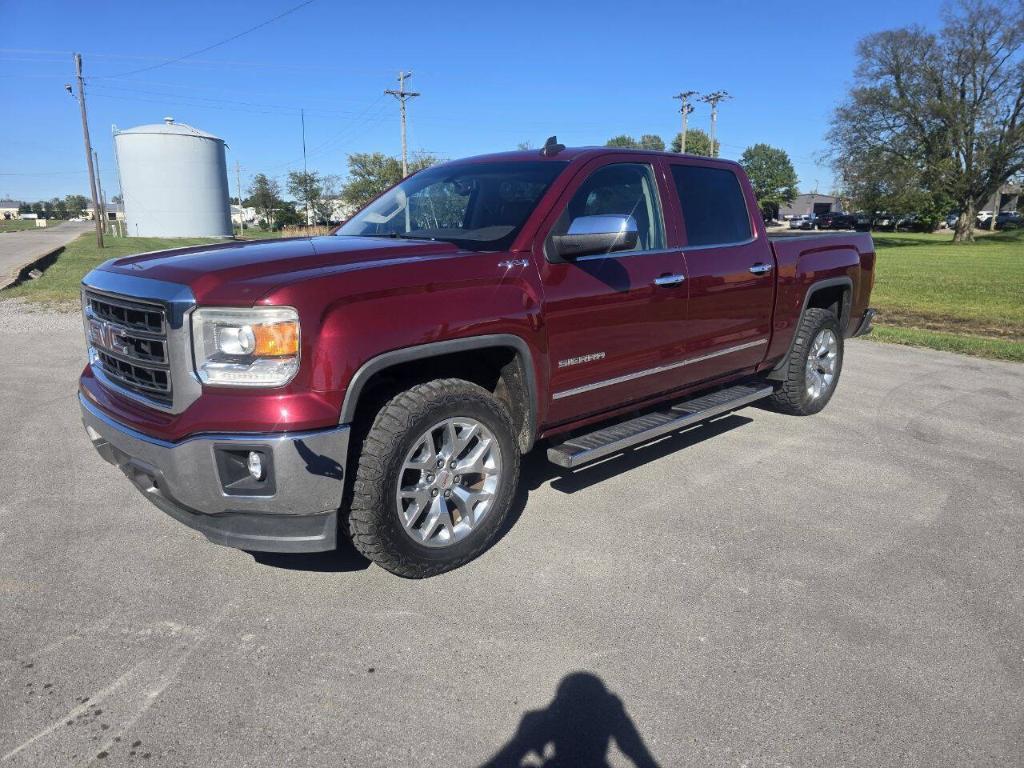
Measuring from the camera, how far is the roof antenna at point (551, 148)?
13.6ft

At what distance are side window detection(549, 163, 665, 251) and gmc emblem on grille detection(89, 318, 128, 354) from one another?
2.29 meters

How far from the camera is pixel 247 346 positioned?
2732mm

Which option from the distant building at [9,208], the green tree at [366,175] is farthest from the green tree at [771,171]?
the distant building at [9,208]

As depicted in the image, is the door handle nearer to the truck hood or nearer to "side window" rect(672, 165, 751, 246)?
"side window" rect(672, 165, 751, 246)

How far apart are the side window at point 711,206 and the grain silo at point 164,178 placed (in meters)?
56.6

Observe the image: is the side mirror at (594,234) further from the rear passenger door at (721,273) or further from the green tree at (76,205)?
the green tree at (76,205)

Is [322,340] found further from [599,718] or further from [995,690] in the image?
[995,690]

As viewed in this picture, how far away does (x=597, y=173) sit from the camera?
3.99m

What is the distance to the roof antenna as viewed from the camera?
414cm

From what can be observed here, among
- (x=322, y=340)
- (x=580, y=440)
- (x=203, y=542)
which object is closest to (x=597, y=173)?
(x=580, y=440)

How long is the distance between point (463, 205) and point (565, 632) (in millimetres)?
2504

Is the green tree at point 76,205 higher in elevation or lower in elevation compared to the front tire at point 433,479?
higher

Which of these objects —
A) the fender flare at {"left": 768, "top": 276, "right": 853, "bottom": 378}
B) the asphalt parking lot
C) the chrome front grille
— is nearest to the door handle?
the asphalt parking lot

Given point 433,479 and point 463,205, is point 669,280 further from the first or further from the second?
point 433,479
